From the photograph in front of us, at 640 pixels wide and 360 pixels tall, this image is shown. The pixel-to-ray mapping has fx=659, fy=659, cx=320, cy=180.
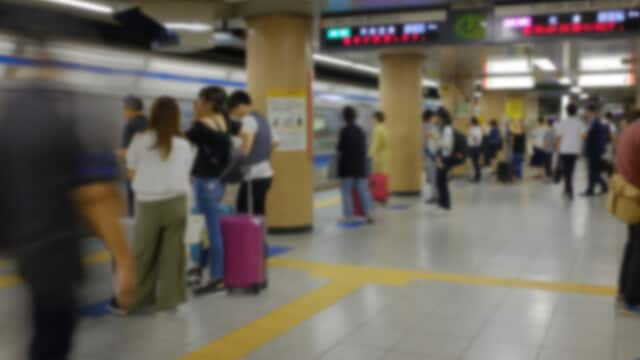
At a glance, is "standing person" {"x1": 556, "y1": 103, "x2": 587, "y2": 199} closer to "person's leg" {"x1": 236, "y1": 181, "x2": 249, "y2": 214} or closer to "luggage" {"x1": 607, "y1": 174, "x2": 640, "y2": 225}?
"luggage" {"x1": 607, "y1": 174, "x2": 640, "y2": 225}

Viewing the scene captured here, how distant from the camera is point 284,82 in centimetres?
827

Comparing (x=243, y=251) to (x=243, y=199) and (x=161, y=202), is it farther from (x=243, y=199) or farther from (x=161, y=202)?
(x=243, y=199)

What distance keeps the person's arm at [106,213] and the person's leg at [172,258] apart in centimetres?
224

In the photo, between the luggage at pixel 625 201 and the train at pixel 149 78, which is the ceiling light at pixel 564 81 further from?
the luggage at pixel 625 201

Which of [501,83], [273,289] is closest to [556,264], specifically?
[273,289]

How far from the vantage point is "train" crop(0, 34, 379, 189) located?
2.15 metres

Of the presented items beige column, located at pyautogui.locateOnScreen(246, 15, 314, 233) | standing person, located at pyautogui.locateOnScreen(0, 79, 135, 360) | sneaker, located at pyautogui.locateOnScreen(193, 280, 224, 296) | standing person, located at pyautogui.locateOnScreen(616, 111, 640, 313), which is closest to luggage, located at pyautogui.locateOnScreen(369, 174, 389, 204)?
beige column, located at pyautogui.locateOnScreen(246, 15, 314, 233)

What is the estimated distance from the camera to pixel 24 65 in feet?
6.55

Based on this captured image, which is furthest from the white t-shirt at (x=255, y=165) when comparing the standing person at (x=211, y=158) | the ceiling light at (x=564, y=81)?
the ceiling light at (x=564, y=81)

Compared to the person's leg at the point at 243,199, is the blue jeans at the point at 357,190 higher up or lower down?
lower down

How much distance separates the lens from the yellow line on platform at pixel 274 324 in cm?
388

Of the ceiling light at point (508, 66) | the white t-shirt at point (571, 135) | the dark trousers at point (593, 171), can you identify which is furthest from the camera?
the ceiling light at point (508, 66)

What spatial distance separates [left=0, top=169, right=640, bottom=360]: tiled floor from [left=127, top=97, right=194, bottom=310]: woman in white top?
234 mm

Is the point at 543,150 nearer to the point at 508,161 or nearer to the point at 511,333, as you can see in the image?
the point at 508,161
